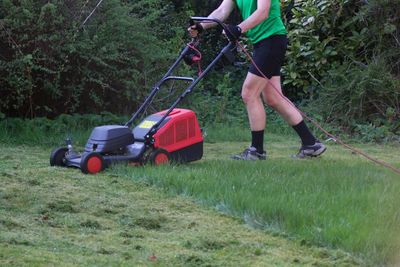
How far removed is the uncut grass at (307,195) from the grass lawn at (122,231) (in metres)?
0.12

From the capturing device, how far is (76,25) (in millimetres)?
8594

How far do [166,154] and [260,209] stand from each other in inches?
73.4

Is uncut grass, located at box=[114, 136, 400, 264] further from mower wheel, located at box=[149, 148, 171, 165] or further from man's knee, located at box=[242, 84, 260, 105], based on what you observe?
man's knee, located at box=[242, 84, 260, 105]

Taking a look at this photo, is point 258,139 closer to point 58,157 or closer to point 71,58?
point 58,157

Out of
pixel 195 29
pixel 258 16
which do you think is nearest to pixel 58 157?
pixel 195 29

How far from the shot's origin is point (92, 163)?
5938mm

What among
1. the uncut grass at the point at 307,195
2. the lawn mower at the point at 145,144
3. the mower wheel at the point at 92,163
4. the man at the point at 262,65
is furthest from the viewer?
the man at the point at 262,65

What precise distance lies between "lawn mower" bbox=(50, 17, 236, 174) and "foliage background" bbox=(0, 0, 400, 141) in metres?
2.09

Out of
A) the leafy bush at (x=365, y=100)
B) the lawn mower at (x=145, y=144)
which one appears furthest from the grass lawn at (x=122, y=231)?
the leafy bush at (x=365, y=100)

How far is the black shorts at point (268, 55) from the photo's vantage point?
21.9ft

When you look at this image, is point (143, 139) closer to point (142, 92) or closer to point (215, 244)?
point (215, 244)

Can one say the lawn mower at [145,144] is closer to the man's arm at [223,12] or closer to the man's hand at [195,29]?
the man's hand at [195,29]

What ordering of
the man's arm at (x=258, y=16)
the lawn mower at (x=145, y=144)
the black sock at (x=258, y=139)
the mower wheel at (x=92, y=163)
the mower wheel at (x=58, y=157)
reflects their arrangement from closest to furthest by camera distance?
the mower wheel at (x=92, y=163) < the lawn mower at (x=145, y=144) < the mower wheel at (x=58, y=157) < the man's arm at (x=258, y=16) < the black sock at (x=258, y=139)

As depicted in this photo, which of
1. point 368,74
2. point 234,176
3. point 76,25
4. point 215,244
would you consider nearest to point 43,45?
point 76,25
